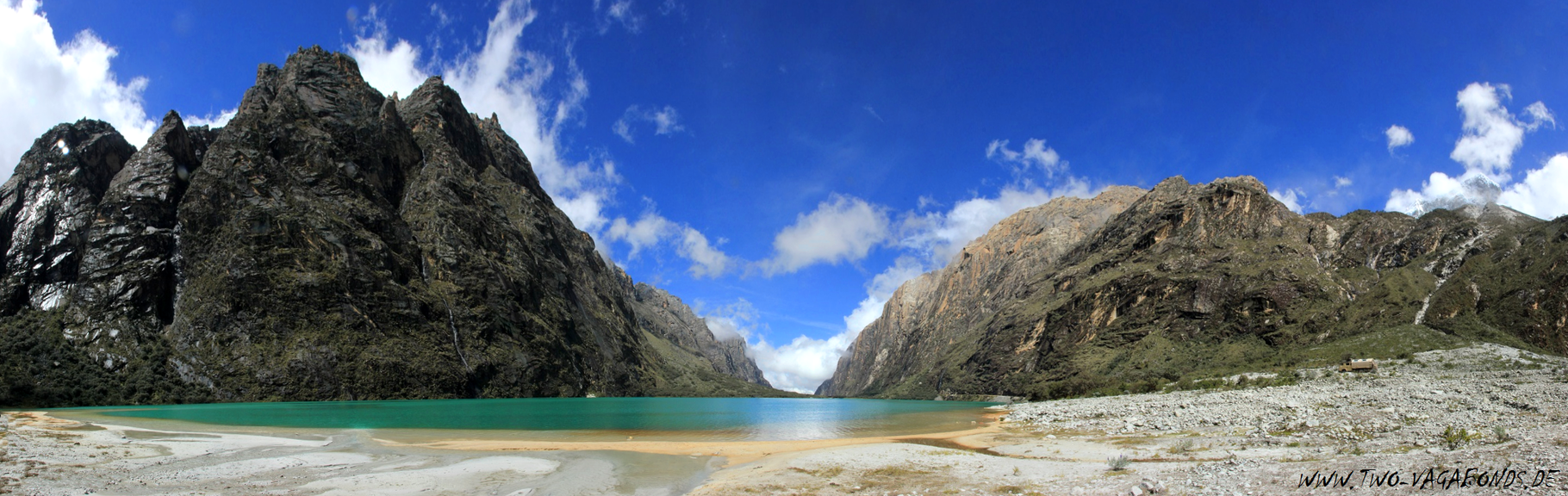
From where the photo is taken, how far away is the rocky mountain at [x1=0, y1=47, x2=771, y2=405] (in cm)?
10250

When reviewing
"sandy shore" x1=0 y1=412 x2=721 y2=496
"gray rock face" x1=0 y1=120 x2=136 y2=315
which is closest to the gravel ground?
"sandy shore" x1=0 y1=412 x2=721 y2=496

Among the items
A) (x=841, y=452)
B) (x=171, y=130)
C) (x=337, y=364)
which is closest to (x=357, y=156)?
(x=171, y=130)

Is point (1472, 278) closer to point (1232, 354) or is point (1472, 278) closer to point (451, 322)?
point (1232, 354)

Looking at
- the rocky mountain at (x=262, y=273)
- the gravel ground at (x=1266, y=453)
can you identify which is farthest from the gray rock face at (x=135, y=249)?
the gravel ground at (x=1266, y=453)

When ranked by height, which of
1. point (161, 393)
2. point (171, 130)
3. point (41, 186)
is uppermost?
point (171, 130)

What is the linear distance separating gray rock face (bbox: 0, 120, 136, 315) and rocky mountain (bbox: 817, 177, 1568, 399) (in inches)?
6790

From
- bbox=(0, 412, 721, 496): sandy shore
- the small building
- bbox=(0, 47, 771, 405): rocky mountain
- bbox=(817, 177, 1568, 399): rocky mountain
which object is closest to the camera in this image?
bbox=(0, 412, 721, 496): sandy shore

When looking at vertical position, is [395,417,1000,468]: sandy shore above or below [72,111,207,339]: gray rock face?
below

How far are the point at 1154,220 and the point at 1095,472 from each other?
173532 mm

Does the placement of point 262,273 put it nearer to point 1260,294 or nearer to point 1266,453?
point 1266,453

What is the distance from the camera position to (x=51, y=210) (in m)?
114

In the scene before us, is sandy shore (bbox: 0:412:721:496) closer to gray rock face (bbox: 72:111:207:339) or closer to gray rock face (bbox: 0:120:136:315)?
gray rock face (bbox: 72:111:207:339)

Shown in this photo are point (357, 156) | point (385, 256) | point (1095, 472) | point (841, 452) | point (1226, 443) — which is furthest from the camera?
point (357, 156)

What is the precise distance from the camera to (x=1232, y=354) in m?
104
